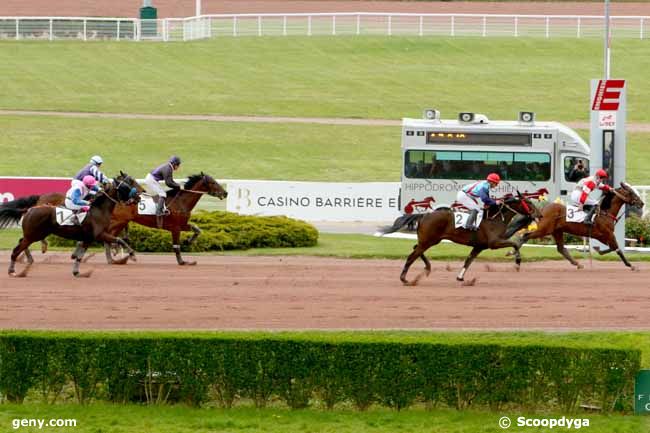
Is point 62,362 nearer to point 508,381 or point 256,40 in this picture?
point 508,381

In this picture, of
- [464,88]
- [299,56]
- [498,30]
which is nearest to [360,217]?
[464,88]

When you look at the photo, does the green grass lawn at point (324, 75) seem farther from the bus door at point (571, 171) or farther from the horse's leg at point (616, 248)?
the horse's leg at point (616, 248)

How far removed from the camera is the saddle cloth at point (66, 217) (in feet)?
71.4

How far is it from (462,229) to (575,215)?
319cm

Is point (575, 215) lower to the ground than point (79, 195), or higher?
lower

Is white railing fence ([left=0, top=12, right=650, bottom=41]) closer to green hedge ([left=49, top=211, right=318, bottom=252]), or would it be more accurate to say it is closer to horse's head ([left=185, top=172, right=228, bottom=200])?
green hedge ([left=49, top=211, right=318, bottom=252])

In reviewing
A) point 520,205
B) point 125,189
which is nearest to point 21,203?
point 125,189

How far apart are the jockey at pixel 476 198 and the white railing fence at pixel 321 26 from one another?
39432mm

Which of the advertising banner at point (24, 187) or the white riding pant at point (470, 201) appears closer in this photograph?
the white riding pant at point (470, 201)

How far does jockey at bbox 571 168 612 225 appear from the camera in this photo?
76.6 ft

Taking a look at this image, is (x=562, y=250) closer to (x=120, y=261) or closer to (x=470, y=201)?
(x=470, y=201)

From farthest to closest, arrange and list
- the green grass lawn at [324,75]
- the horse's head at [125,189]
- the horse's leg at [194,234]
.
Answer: the green grass lawn at [324,75]
the horse's leg at [194,234]
the horse's head at [125,189]

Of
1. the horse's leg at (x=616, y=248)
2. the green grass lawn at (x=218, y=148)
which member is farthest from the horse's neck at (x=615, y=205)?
the green grass lawn at (x=218, y=148)

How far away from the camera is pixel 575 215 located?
23750mm
